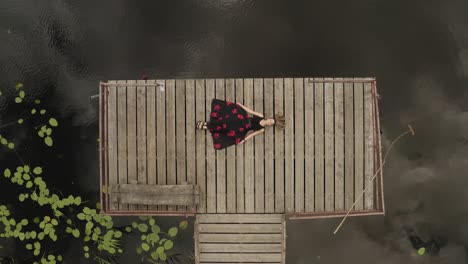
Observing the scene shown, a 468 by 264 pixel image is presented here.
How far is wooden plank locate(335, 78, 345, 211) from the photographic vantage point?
651 centimetres

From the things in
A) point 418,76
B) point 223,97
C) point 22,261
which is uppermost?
point 418,76

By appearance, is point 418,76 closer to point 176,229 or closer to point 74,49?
point 176,229

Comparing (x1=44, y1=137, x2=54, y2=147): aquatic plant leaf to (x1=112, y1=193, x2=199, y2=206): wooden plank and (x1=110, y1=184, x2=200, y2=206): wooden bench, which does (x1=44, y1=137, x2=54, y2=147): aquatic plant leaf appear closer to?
(x1=110, y1=184, x2=200, y2=206): wooden bench

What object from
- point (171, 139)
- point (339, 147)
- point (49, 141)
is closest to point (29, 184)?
point (49, 141)

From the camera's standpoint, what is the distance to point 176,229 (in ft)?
24.8

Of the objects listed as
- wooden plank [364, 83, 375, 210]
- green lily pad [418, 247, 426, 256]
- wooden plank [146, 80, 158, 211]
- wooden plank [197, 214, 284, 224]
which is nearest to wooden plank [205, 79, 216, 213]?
wooden plank [197, 214, 284, 224]

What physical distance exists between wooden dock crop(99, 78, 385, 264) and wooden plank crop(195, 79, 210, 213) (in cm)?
2

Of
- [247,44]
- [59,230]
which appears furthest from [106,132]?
[247,44]

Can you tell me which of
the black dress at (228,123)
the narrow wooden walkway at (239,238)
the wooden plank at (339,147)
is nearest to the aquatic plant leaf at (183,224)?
the narrow wooden walkway at (239,238)

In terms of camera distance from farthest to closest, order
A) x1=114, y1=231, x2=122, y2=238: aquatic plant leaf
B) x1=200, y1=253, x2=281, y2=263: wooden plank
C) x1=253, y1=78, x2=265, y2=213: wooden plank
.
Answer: x1=114, y1=231, x2=122, y2=238: aquatic plant leaf, x1=200, y1=253, x2=281, y2=263: wooden plank, x1=253, y1=78, x2=265, y2=213: wooden plank

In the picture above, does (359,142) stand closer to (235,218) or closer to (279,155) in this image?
(279,155)

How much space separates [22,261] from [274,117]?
5.93m

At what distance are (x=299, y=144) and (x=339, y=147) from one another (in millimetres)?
695

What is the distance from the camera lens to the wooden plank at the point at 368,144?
650 cm
